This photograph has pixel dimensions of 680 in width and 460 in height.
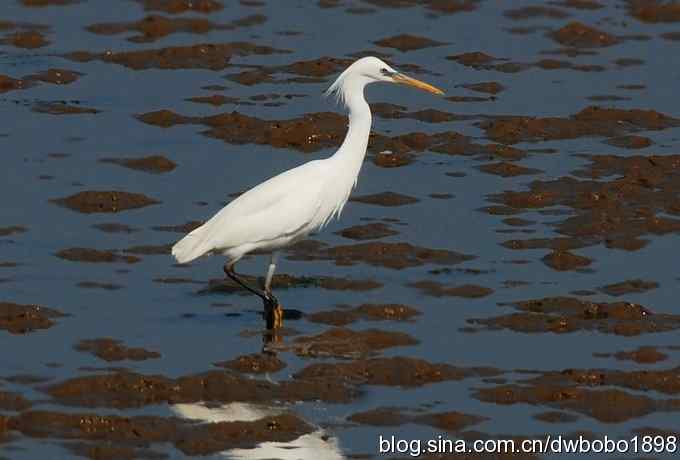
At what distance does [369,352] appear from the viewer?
15.4m

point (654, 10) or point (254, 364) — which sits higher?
point (654, 10)

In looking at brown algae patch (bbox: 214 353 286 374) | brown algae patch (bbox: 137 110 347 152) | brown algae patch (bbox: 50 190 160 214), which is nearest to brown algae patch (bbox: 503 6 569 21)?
brown algae patch (bbox: 137 110 347 152)

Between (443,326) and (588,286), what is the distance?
175cm

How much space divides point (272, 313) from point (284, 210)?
34.9 inches

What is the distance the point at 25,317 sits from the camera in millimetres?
15891

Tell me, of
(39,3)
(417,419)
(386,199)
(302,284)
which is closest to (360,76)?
(302,284)

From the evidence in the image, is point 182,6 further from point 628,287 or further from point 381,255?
point 628,287

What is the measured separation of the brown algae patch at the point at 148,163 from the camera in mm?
20688

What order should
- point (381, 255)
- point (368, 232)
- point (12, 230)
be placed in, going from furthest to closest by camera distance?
1. point (368, 232)
2. point (12, 230)
3. point (381, 255)

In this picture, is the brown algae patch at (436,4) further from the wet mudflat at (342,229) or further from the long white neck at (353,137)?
the long white neck at (353,137)

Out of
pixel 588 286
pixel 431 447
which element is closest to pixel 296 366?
pixel 431 447

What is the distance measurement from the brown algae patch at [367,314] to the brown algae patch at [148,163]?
4.80 meters

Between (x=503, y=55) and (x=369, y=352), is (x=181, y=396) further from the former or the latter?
(x=503, y=55)

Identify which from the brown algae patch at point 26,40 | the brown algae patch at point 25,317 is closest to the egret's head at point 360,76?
the brown algae patch at point 25,317
